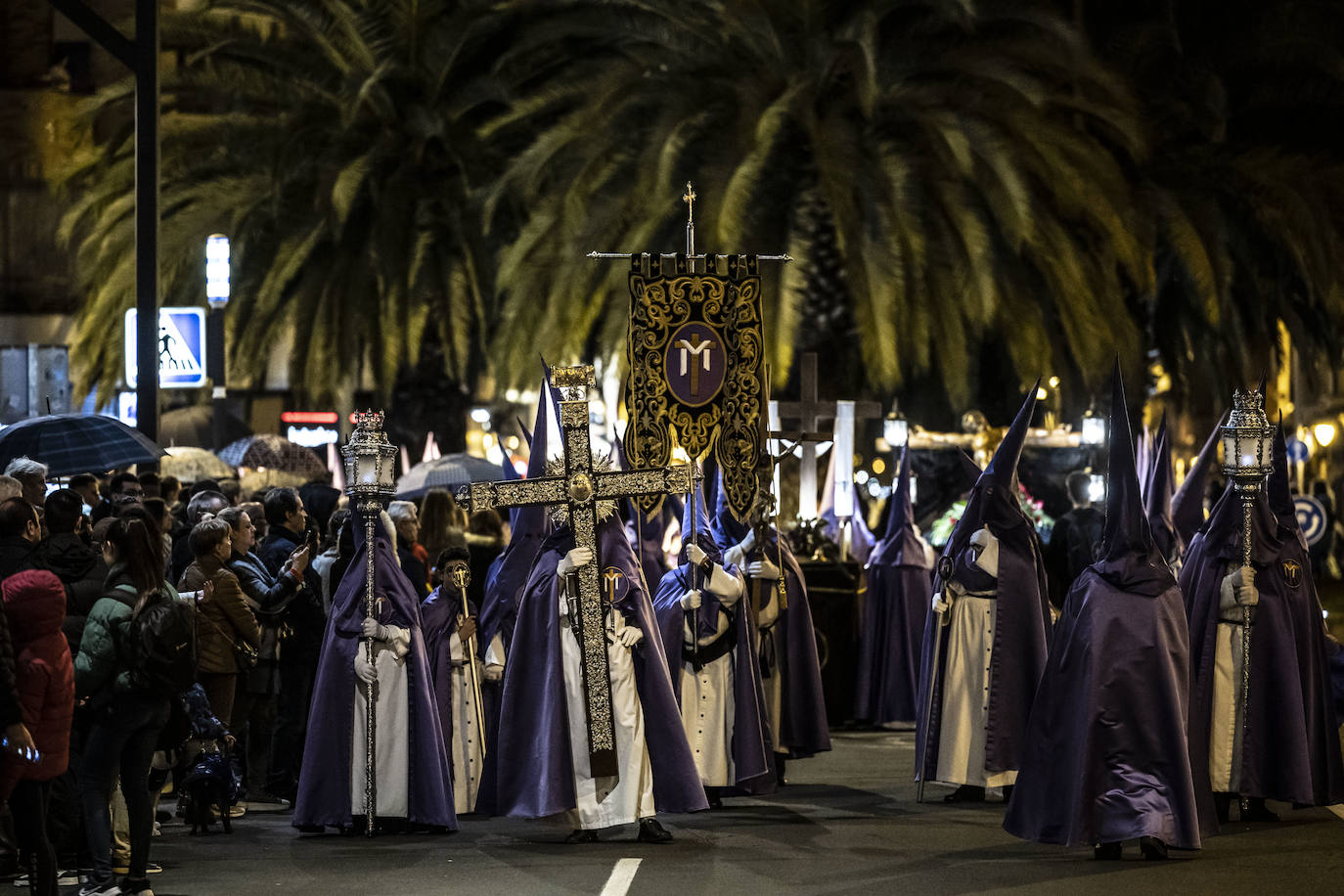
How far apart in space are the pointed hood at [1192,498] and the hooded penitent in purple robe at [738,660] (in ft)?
8.81

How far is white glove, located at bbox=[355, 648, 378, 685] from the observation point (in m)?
10.7

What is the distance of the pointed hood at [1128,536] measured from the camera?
991cm

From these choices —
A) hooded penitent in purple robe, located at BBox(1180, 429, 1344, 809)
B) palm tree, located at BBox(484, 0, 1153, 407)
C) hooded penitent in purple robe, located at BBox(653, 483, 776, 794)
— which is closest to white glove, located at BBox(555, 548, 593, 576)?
hooded penitent in purple robe, located at BBox(653, 483, 776, 794)

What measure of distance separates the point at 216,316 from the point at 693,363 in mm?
8160

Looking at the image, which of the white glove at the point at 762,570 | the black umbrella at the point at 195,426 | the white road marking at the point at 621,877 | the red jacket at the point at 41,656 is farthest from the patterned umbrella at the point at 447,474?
the red jacket at the point at 41,656

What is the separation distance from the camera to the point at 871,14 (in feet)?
68.6

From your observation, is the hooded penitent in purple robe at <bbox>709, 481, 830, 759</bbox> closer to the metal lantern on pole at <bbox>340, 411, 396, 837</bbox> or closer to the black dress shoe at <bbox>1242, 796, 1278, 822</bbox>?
the metal lantern on pole at <bbox>340, 411, 396, 837</bbox>

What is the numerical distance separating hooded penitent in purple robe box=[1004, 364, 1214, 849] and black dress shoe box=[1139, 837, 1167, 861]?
89mm

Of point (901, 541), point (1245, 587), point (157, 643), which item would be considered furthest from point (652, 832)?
point (901, 541)

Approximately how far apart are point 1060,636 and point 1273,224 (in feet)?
47.6

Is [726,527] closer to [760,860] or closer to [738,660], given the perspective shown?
[738,660]

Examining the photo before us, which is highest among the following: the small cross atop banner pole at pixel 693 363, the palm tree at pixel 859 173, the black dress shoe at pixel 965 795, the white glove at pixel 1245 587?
the palm tree at pixel 859 173

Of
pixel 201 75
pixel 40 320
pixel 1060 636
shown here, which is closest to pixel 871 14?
pixel 201 75

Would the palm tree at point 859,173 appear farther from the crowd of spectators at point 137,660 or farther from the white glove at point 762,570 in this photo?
the crowd of spectators at point 137,660
